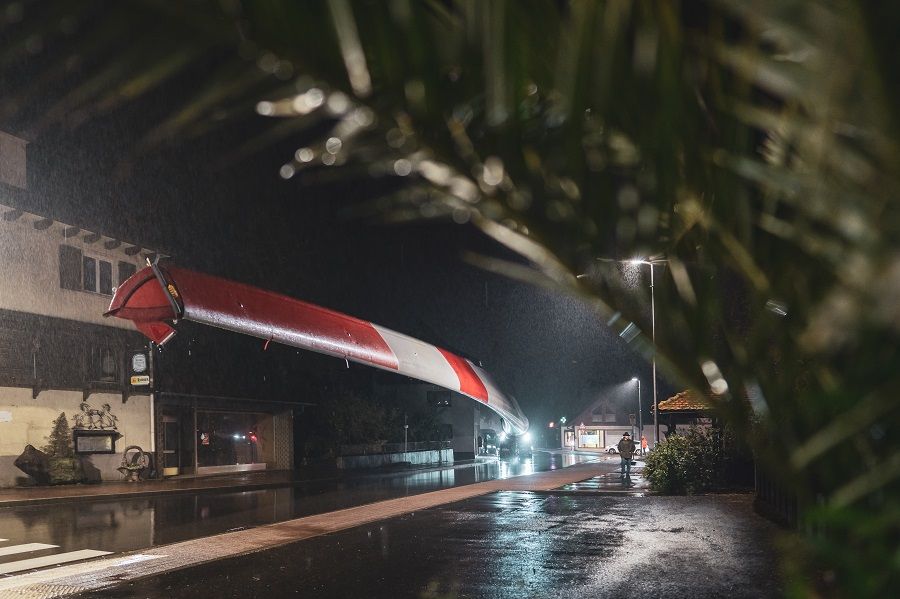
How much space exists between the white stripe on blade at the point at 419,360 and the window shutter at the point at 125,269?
35.4 ft

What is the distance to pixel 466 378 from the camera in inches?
1207

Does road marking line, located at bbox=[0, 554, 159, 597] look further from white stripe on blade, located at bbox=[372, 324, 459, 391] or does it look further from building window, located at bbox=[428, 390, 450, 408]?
building window, located at bbox=[428, 390, 450, 408]

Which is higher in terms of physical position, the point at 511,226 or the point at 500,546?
the point at 511,226

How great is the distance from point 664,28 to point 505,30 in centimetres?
20

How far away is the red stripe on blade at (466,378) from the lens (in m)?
29.9

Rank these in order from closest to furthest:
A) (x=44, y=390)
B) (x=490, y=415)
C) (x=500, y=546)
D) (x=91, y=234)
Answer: (x=500, y=546) → (x=44, y=390) → (x=91, y=234) → (x=490, y=415)

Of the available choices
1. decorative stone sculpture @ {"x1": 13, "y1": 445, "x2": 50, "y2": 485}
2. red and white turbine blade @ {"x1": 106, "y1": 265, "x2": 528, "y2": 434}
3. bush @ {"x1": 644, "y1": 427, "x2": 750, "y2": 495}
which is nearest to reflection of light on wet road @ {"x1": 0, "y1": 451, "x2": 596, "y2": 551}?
red and white turbine blade @ {"x1": 106, "y1": 265, "x2": 528, "y2": 434}

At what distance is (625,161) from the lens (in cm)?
126

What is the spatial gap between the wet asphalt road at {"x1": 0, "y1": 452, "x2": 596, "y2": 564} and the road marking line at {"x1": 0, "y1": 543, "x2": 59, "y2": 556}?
256 mm

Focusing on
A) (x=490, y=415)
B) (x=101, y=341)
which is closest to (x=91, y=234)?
(x=101, y=341)

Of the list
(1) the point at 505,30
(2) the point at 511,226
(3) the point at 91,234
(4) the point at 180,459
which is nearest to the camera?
(1) the point at 505,30

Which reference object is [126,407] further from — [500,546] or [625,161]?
[625,161]

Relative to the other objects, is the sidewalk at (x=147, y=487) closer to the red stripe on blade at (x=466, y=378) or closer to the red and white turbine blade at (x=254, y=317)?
the red and white turbine blade at (x=254, y=317)

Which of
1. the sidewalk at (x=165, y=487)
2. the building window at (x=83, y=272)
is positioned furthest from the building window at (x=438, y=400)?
the building window at (x=83, y=272)
